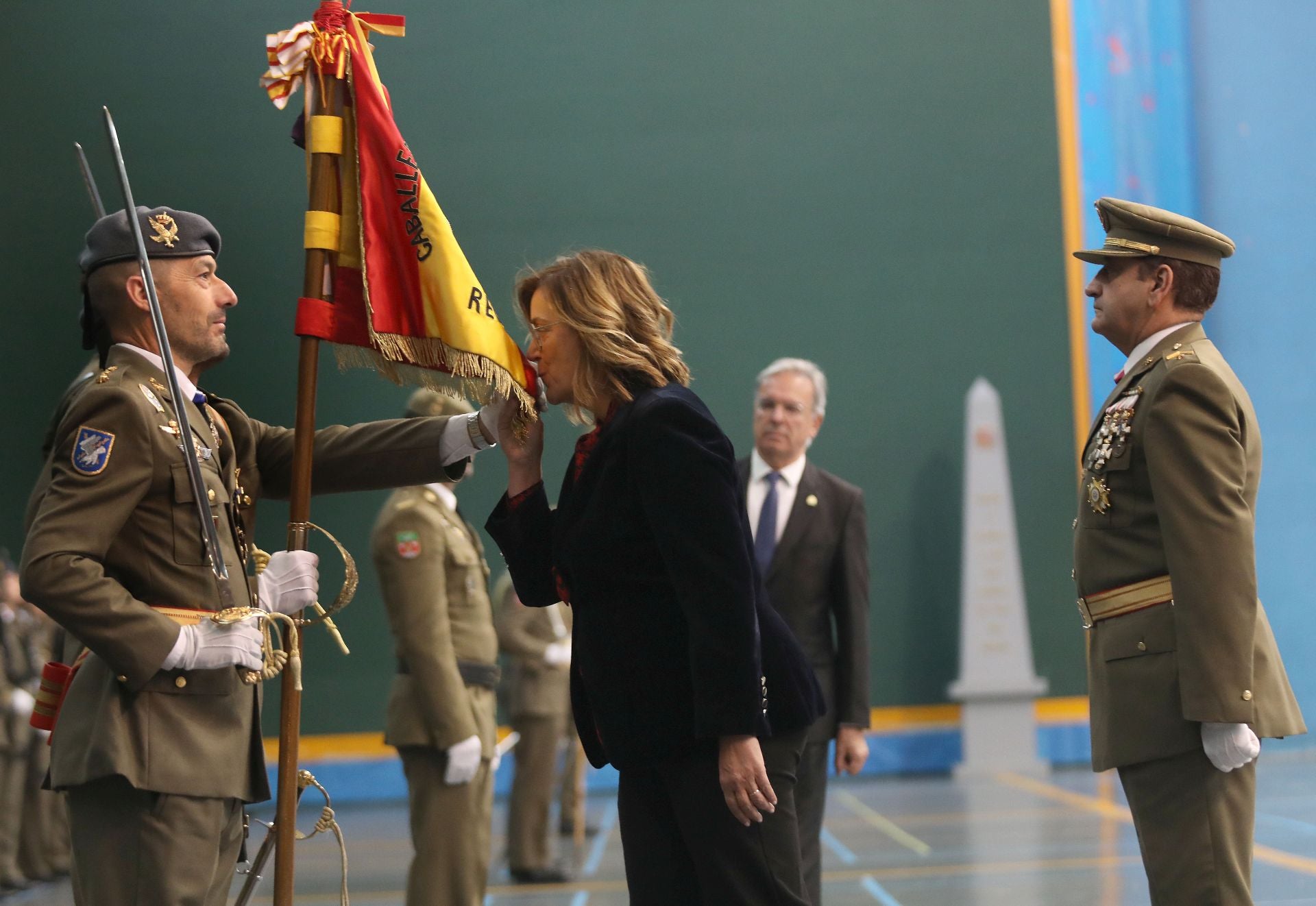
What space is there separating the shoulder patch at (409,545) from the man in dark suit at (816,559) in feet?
3.01

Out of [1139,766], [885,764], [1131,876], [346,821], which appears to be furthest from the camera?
[885,764]

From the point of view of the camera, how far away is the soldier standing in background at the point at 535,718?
526 cm

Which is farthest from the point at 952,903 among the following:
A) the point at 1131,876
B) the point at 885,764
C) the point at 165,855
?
the point at 885,764

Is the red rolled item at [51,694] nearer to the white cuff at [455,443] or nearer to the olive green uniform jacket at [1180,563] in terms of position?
the white cuff at [455,443]

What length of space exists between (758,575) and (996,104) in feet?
24.0

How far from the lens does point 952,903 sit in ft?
14.3

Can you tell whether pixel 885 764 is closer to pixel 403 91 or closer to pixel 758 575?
pixel 403 91

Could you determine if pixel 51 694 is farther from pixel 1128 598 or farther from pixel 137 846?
pixel 1128 598

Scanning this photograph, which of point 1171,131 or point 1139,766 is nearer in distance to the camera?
point 1139,766

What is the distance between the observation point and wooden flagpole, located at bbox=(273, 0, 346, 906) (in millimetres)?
2197

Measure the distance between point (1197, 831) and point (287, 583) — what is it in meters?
1.56

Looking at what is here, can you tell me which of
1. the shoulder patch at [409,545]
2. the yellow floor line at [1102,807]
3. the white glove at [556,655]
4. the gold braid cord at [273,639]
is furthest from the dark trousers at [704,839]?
the white glove at [556,655]

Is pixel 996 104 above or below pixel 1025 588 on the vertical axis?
above

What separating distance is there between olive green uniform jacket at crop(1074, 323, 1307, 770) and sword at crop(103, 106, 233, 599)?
4.92ft
